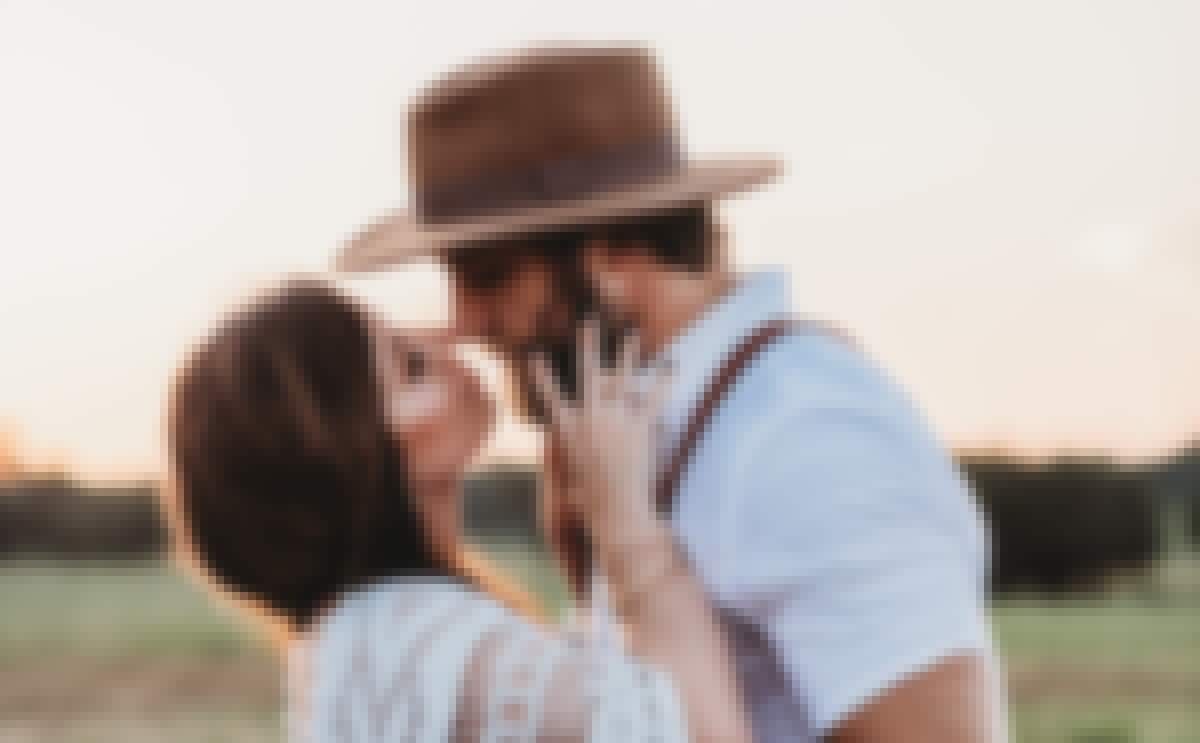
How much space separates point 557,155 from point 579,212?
8 centimetres

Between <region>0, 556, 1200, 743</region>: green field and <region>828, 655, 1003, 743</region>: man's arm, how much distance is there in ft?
2.95

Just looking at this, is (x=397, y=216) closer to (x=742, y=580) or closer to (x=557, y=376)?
(x=557, y=376)

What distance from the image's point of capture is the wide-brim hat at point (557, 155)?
1686 mm

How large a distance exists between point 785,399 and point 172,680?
161 centimetres

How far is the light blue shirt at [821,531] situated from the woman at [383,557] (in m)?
0.05

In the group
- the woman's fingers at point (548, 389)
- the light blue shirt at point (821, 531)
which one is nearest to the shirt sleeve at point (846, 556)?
the light blue shirt at point (821, 531)

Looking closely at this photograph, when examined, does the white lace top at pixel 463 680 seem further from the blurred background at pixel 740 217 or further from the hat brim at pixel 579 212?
the blurred background at pixel 740 217

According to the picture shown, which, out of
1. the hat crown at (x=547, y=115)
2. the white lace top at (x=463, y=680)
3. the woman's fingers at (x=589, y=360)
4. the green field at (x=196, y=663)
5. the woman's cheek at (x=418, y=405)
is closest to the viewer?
the white lace top at (x=463, y=680)

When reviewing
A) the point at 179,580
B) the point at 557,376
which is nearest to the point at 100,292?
the point at 179,580

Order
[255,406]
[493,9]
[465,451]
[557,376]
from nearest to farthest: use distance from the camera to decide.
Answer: [255,406], [465,451], [557,376], [493,9]

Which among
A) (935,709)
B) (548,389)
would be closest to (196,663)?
(548,389)

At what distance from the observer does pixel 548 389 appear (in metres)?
1.75

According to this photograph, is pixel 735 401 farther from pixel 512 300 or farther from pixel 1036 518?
pixel 1036 518

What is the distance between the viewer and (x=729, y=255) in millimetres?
1765
